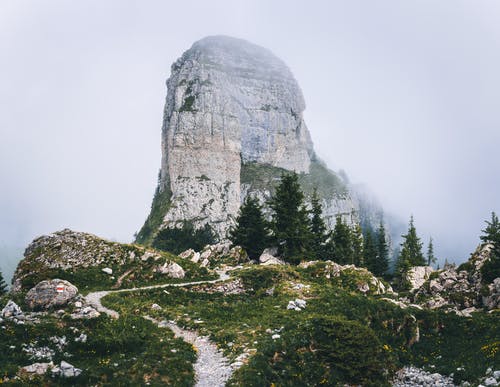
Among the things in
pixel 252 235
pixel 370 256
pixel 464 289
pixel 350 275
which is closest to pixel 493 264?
pixel 464 289

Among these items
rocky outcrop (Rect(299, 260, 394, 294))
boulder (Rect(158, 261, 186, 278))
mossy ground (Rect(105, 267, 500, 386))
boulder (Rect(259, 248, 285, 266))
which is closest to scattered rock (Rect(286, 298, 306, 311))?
mossy ground (Rect(105, 267, 500, 386))

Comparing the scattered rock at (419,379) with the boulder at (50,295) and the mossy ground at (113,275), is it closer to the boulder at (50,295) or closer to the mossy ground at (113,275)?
the boulder at (50,295)

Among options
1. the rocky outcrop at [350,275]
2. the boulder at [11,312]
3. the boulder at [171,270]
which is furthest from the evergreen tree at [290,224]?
the boulder at [11,312]

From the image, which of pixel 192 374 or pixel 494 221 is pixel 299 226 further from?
pixel 192 374

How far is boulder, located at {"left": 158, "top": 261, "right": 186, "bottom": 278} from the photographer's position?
3775cm

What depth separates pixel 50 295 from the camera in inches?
965

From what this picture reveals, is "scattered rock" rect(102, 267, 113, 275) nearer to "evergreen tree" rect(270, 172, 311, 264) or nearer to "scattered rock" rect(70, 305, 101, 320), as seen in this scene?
"scattered rock" rect(70, 305, 101, 320)

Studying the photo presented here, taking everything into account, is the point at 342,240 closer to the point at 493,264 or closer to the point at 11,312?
the point at 493,264

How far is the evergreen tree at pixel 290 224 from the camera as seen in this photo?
5278 cm

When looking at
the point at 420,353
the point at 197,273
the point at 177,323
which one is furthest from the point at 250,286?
the point at 420,353

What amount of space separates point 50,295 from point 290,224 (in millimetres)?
35793

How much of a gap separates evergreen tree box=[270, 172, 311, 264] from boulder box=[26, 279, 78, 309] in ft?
108

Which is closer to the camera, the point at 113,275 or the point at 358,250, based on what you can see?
the point at 113,275

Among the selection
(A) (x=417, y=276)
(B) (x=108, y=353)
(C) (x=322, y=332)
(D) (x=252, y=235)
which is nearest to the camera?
(B) (x=108, y=353)
